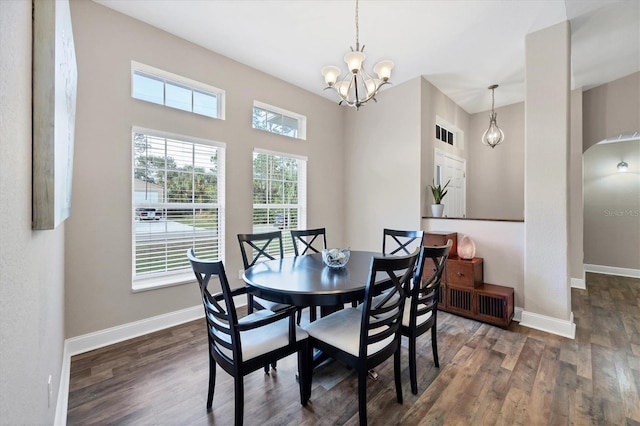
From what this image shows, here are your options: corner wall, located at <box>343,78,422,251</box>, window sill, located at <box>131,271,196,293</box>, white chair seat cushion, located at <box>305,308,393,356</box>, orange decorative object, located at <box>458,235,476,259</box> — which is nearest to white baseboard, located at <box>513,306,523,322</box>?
orange decorative object, located at <box>458,235,476,259</box>

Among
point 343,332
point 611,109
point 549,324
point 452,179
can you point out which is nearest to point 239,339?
point 343,332

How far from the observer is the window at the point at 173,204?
2.89 m

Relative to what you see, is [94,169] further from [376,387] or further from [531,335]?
[531,335]

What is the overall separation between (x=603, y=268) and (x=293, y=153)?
629cm

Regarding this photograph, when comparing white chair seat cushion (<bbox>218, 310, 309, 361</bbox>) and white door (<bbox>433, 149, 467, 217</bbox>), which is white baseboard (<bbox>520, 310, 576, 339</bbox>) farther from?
white chair seat cushion (<bbox>218, 310, 309, 361</bbox>)

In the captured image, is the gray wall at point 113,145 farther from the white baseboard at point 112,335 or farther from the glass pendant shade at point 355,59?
the glass pendant shade at point 355,59

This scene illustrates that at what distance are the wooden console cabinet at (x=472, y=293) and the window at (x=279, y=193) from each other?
6.61 ft

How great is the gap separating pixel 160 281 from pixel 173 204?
86 cm

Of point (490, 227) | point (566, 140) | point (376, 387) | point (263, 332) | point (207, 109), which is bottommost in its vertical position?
point (376, 387)

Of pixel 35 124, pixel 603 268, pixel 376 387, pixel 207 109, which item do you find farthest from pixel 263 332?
pixel 603 268

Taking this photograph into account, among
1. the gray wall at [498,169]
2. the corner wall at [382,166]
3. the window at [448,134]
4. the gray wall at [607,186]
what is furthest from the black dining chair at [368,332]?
the gray wall at [607,186]

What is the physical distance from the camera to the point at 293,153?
14.0ft

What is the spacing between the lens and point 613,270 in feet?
16.9

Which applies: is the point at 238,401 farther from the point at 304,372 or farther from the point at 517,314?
the point at 517,314
